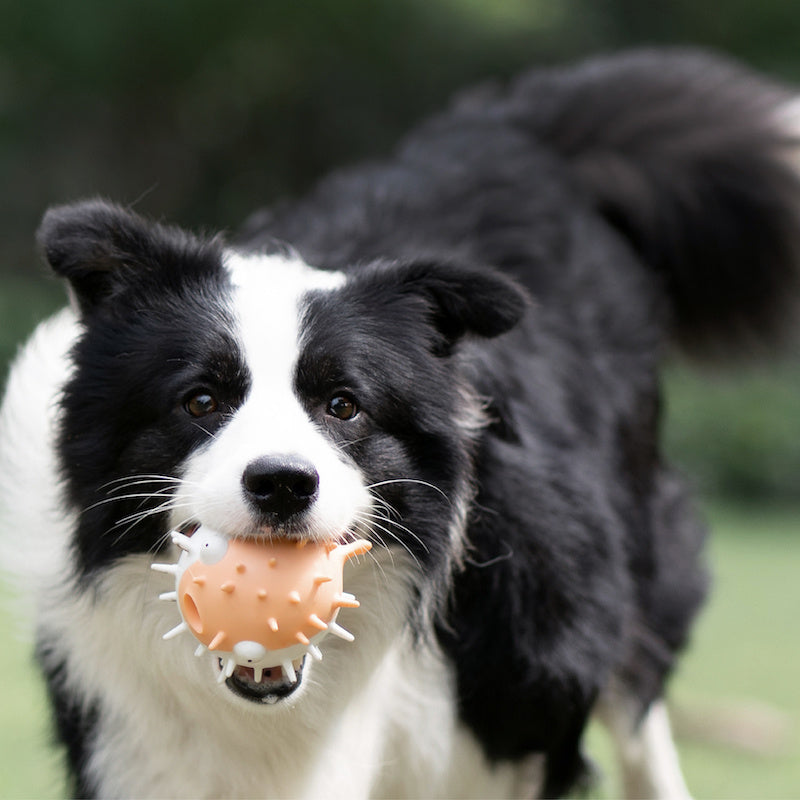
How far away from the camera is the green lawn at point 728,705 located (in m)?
4.79

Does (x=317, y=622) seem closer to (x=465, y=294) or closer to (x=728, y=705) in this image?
(x=465, y=294)

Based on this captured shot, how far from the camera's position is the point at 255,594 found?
102 inches

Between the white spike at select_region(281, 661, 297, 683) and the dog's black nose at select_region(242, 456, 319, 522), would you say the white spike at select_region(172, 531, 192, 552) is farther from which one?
the white spike at select_region(281, 661, 297, 683)

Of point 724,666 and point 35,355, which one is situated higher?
point 35,355

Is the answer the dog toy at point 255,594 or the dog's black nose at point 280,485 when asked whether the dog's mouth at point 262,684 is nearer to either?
the dog toy at point 255,594

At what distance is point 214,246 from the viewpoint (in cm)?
317

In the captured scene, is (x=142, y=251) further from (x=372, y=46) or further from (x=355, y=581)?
(x=372, y=46)

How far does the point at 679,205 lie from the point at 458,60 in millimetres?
12743

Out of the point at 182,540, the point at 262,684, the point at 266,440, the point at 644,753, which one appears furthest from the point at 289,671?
the point at 644,753

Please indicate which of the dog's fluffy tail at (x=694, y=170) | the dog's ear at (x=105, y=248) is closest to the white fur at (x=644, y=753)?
the dog's fluffy tail at (x=694, y=170)

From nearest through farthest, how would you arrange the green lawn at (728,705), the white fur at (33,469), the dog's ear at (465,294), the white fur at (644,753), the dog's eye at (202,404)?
the dog's eye at (202,404)
the dog's ear at (465,294)
the white fur at (33,469)
the white fur at (644,753)
the green lawn at (728,705)

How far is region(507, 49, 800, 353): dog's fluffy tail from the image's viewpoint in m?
4.83

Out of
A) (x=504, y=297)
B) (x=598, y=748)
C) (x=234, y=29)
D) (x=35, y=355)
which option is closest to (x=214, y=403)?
(x=504, y=297)

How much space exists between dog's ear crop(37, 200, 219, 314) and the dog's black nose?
740 millimetres
